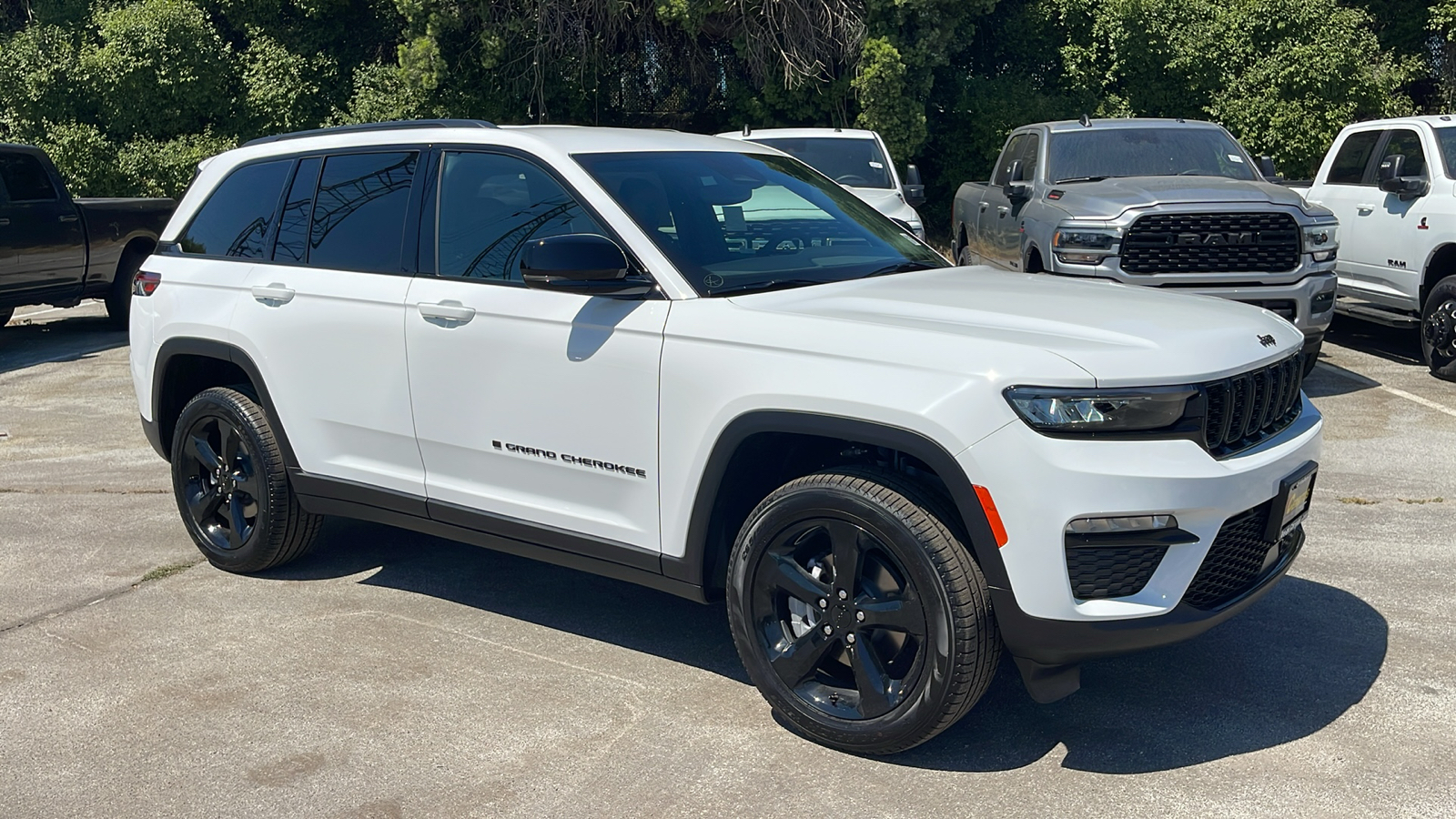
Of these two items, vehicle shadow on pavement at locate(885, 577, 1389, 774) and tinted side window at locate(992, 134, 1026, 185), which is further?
tinted side window at locate(992, 134, 1026, 185)

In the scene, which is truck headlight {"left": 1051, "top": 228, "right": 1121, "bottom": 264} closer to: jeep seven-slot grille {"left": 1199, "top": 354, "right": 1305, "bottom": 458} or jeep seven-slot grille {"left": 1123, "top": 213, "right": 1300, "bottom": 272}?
jeep seven-slot grille {"left": 1123, "top": 213, "right": 1300, "bottom": 272}

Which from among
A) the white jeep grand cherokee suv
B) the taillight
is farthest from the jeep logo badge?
the taillight

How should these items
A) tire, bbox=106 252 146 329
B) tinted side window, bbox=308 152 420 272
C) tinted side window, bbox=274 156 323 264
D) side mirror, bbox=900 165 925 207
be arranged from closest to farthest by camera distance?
tinted side window, bbox=308 152 420 272
tinted side window, bbox=274 156 323 264
side mirror, bbox=900 165 925 207
tire, bbox=106 252 146 329

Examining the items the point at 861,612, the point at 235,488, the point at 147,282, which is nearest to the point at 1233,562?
the point at 861,612

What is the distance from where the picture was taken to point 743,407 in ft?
12.8

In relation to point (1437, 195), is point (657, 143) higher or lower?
higher

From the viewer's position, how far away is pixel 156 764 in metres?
3.92

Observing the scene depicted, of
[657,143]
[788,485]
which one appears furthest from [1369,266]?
[788,485]

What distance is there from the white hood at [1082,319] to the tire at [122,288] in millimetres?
12045

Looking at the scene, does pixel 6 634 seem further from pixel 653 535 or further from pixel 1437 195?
pixel 1437 195

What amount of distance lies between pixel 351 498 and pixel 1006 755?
272 centimetres

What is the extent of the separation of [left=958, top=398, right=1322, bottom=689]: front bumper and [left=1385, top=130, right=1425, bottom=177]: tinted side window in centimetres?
791

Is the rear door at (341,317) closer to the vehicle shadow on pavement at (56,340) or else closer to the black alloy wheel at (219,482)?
the black alloy wheel at (219,482)

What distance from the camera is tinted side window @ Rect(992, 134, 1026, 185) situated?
37.9ft
